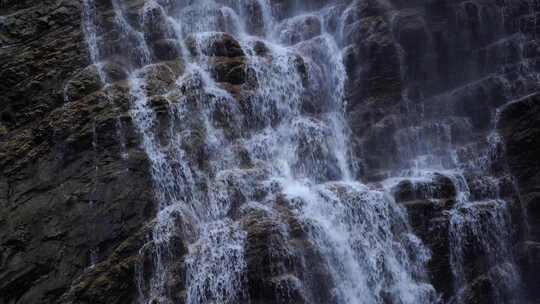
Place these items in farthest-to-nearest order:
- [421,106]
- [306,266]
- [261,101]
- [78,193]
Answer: [421,106] → [261,101] → [78,193] → [306,266]

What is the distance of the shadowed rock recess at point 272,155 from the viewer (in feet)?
38.8

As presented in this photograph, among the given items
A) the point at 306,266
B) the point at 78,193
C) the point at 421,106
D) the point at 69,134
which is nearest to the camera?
the point at 306,266

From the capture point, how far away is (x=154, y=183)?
13.2 meters

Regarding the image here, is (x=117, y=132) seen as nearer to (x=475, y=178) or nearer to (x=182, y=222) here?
(x=182, y=222)

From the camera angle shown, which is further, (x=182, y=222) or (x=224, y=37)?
(x=224, y=37)

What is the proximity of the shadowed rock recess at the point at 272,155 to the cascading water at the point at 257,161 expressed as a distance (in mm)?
52

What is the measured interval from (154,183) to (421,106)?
30.2 ft

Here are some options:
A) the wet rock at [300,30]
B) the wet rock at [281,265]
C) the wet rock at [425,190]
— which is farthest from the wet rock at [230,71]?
the wet rock at [425,190]

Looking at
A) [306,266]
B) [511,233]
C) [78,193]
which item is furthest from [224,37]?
[511,233]

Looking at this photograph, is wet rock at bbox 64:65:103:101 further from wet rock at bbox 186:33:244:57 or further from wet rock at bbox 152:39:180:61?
wet rock at bbox 186:33:244:57

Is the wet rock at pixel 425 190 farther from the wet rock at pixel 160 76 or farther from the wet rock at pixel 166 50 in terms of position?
the wet rock at pixel 166 50

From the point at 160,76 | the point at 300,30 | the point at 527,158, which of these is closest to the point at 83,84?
the point at 160,76

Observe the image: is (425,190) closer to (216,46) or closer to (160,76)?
(216,46)

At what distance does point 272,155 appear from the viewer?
14.8 m
